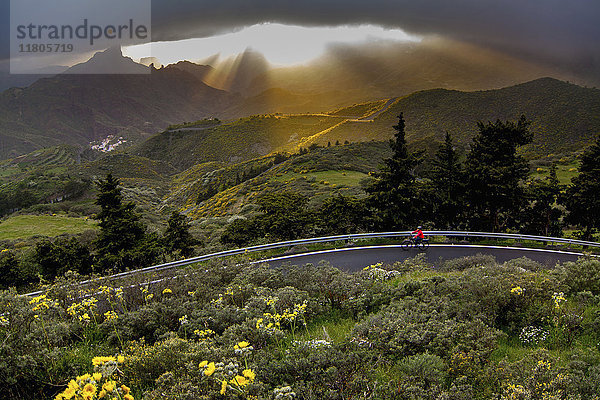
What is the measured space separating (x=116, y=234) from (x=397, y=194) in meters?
16.3

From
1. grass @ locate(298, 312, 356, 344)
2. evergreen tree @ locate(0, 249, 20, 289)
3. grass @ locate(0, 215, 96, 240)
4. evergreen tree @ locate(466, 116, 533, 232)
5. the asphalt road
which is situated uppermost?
evergreen tree @ locate(466, 116, 533, 232)

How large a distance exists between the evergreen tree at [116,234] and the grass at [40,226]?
3524 centimetres

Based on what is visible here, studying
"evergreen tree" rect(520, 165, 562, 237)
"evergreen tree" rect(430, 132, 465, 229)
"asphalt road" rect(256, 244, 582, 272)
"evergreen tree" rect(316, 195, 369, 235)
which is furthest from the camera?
"evergreen tree" rect(520, 165, 562, 237)

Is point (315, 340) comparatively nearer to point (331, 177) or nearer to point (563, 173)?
point (331, 177)

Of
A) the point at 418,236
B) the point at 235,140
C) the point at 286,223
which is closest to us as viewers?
the point at 418,236

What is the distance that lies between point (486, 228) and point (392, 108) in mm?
126371

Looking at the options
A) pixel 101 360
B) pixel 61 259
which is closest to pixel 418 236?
pixel 101 360

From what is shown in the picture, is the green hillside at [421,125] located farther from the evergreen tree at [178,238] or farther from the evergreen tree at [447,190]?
the evergreen tree at [178,238]

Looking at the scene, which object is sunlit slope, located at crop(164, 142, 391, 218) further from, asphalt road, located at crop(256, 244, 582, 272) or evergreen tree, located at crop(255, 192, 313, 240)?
asphalt road, located at crop(256, 244, 582, 272)

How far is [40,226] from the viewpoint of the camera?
56875 millimetres

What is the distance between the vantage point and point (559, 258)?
40.9ft

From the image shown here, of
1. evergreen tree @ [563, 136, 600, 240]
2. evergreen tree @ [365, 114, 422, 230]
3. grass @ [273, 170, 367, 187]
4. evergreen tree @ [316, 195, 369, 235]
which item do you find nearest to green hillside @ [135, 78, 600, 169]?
grass @ [273, 170, 367, 187]

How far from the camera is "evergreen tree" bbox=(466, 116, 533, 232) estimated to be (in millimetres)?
17781

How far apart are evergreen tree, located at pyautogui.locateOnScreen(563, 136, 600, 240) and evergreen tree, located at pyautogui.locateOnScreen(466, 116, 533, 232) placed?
8.07 feet
